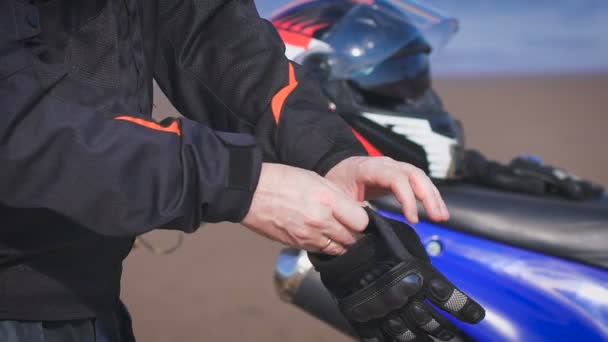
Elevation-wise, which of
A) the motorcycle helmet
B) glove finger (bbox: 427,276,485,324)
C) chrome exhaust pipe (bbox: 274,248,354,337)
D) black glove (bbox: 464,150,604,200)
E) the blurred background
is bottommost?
the blurred background

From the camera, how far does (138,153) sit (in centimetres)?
77

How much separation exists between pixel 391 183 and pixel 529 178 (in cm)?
100

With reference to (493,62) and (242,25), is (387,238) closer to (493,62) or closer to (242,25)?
(242,25)

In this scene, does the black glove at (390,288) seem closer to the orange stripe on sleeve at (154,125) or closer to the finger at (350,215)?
the finger at (350,215)

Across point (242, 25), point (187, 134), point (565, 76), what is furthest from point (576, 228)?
point (565, 76)

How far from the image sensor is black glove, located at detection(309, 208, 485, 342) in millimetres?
887

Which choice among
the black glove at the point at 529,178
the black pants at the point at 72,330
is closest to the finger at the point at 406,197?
the black pants at the point at 72,330

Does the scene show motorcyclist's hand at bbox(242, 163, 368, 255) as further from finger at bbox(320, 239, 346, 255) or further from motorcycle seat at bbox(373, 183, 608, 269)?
motorcycle seat at bbox(373, 183, 608, 269)

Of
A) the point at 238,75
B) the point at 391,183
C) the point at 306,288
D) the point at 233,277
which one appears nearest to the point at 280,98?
the point at 238,75

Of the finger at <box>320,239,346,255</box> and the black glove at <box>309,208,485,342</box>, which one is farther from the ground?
the finger at <box>320,239,346,255</box>

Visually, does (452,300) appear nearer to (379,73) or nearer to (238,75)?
(238,75)

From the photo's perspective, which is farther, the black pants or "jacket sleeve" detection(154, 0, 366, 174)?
"jacket sleeve" detection(154, 0, 366, 174)

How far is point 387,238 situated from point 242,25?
0.44 meters

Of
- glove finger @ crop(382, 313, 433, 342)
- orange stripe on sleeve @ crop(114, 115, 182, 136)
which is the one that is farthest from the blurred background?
glove finger @ crop(382, 313, 433, 342)
